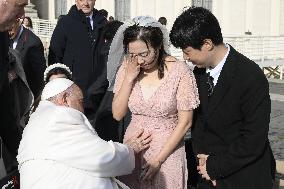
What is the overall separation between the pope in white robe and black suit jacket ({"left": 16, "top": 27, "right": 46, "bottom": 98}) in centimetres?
229

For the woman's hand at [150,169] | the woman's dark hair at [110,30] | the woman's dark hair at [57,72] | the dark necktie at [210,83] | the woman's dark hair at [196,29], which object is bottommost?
the woman's hand at [150,169]

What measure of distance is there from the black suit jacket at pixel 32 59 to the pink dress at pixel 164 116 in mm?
1677

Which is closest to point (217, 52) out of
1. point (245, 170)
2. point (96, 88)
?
point (245, 170)

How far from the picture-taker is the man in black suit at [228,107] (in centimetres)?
297

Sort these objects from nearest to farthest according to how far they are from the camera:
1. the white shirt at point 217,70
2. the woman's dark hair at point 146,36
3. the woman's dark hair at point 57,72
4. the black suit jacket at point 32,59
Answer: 1. the white shirt at point 217,70
2. the woman's dark hair at point 146,36
3. the woman's dark hair at point 57,72
4. the black suit jacket at point 32,59

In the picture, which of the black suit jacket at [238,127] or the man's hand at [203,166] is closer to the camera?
the black suit jacket at [238,127]

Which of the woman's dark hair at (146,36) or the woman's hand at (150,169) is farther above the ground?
the woman's dark hair at (146,36)

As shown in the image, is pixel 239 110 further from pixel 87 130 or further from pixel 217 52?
pixel 87 130

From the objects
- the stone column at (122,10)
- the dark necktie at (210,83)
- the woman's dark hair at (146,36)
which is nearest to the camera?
the dark necktie at (210,83)

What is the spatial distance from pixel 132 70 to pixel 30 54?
2277 millimetres

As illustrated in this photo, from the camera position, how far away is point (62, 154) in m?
2.65

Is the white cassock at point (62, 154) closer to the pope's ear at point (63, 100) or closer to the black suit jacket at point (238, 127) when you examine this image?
the pope's ear at point (63, 100)

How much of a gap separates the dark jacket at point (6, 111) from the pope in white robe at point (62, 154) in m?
0.78

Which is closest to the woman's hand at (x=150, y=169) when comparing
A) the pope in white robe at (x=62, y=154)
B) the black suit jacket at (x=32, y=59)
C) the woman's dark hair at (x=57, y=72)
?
the pope in white robe at (x=62, y=154)
